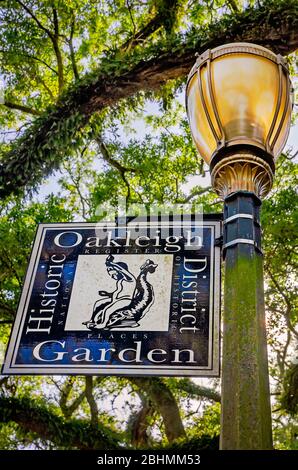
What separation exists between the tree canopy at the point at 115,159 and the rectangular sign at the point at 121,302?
2.59m

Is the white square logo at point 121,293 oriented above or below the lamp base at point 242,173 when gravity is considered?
below

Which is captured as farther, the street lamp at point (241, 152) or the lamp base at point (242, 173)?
the lamp base at point (242, 173)

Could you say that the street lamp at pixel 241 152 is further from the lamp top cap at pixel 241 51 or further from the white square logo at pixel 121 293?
the white square logo at pixel 121 293

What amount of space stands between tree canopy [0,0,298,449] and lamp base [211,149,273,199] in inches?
113

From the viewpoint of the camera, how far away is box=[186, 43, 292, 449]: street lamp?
1.46 m

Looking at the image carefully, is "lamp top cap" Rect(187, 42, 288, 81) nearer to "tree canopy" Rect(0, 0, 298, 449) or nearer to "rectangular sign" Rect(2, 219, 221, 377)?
"rectangular sign" Rect(2, 219, 221, 377)

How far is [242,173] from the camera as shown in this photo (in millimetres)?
1817

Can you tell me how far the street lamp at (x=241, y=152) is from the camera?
146 cm

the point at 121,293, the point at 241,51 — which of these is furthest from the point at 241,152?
the point at 121,293

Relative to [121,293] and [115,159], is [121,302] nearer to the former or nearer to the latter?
[121,293]

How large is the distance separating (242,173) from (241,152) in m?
0.08

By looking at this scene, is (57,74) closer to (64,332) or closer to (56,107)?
(56,107)

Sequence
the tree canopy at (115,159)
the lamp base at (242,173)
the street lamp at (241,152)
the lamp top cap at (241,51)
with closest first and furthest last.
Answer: the street lamp at (241,152) → the lamp base at (242,173) → the lamp top cap at (241,51) → the tree canopy at (115,159)

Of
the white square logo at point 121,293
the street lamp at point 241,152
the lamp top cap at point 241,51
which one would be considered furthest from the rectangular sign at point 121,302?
the lamp top cap at point 241,51
